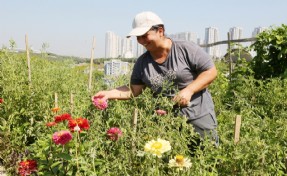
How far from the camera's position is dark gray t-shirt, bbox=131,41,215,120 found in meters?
2.44

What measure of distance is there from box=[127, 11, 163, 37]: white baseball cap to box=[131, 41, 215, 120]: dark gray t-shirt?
0.23m

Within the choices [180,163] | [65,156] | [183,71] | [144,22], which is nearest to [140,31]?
[144,22]

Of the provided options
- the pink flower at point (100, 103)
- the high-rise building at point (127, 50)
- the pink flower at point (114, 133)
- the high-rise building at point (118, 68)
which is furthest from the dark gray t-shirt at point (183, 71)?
the high-rise building at point (118, 68)

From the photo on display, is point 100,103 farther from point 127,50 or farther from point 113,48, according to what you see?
point 113,48

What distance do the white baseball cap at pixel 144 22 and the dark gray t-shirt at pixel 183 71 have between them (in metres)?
0.23

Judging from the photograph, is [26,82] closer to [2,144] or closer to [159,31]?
[2,144]

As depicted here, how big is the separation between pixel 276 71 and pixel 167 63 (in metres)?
4.25

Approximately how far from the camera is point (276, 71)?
6.20m

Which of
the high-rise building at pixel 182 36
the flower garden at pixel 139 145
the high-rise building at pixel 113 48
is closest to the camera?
the flower garden at pixel 139 145

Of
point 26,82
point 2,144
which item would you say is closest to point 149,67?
point 2,144

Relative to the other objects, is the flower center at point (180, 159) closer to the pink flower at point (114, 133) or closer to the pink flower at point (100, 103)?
the pink flower at point (114, 133)

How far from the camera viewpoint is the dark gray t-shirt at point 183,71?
2439 mm

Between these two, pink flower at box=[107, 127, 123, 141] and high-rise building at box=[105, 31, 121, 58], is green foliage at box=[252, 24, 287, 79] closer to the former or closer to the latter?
high-rise building at box=[105, 31, 121, 58]

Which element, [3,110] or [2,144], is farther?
[3,110]
